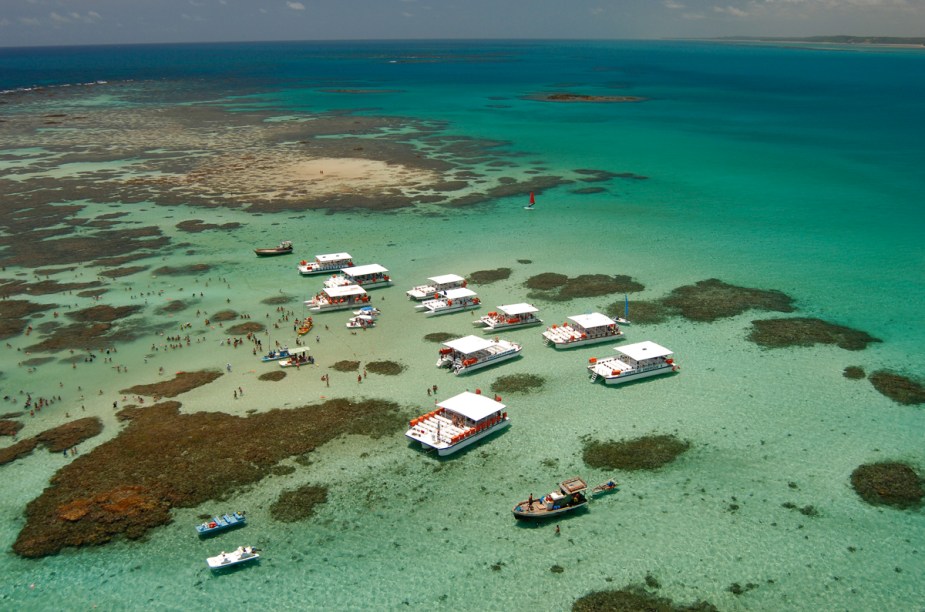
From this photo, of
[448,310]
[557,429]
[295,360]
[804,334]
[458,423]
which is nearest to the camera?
[458,423]

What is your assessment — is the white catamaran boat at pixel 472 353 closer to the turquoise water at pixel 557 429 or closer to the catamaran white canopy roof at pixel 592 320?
the turquoise water at pixel 557 429

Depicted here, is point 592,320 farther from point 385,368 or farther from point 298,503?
point 298,503

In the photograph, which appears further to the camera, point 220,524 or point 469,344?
point 469,344

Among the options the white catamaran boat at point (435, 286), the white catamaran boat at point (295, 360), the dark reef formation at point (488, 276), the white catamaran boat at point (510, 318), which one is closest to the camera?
the white catamaran boat at point (295, 360)

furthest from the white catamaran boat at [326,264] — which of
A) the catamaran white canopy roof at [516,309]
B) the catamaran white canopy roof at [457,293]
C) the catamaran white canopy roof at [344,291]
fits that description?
the catamaran white canopy roof at [516,309]

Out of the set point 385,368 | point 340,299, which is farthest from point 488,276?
point 385,368

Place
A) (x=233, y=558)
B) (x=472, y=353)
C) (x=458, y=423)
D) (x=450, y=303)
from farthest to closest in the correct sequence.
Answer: (x=450, y=303)
(x=472, y=353)
(x=458, y=423)
(x=233, y=558)

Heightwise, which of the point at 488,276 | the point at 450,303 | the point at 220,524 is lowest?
the point at 220,524

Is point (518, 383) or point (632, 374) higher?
point (632, 374)
